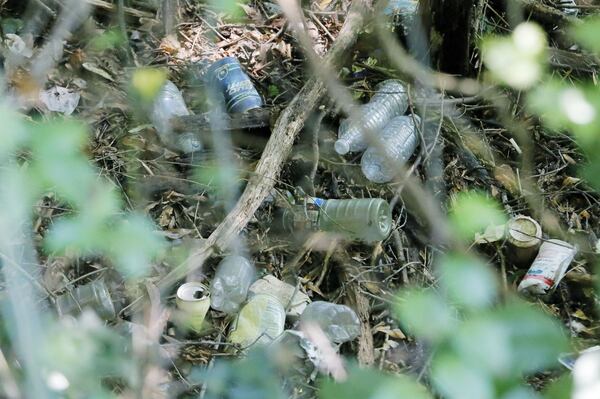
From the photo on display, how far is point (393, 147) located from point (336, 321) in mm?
855

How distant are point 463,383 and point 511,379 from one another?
4cm

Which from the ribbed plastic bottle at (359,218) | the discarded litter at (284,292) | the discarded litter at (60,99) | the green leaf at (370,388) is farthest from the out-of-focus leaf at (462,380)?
the discarded litter at (60,99)

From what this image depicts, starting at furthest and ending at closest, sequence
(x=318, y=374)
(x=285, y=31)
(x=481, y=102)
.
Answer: (x=285, y=31) → (x=481, y=102) → (x=318, y=374)

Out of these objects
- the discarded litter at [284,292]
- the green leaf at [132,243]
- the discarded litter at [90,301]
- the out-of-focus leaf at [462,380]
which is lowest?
the discarded litter at [90,301]

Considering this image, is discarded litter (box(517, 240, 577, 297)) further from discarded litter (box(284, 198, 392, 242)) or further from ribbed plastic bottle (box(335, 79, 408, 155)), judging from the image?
ribbed plastic bottle (box(335, 79, 408, 155))

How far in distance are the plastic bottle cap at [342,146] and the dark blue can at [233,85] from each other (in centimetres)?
43

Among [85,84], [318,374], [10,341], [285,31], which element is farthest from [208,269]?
[285,31]

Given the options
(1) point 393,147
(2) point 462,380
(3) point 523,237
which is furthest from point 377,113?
(2) point 462,380

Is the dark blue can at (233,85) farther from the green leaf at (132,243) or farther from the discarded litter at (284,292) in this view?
the green leaf at (132,243)

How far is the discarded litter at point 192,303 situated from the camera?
2047 millimetres

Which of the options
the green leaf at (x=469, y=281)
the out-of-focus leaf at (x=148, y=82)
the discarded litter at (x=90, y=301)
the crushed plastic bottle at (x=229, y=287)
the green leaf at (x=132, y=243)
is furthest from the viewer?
the out-of-focus leaf at (x=148, y=82)

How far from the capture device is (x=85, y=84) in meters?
3.04

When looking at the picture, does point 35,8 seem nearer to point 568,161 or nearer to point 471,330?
point 568,161

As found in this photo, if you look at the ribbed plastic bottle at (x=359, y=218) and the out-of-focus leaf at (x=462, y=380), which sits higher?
the out-of-focus leaf at (x=462, y=380)
